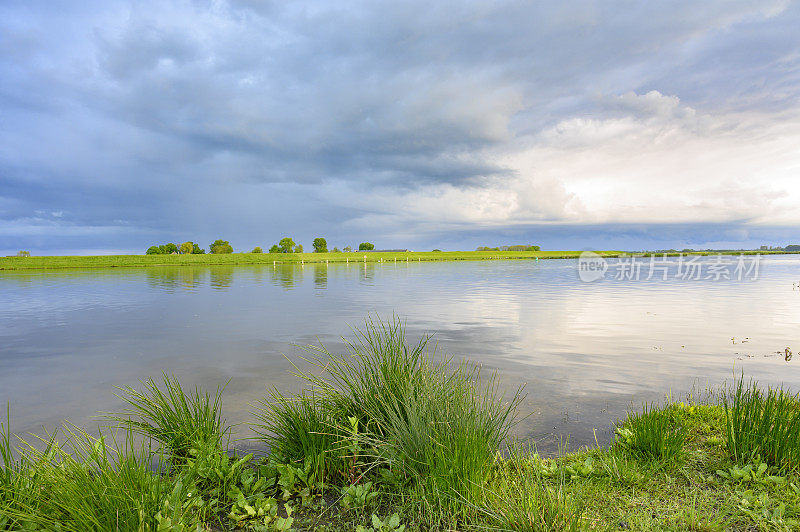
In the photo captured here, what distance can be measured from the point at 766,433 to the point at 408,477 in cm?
363

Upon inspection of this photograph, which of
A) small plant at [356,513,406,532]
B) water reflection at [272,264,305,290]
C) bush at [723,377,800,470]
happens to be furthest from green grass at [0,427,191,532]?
water reflection at [272,264,305,290]

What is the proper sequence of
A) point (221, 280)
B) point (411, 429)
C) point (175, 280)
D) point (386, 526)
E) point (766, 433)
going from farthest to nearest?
point (175, 280) < point (221, 280) < point (766, 433) < point (411, 429) < point (386, 526)

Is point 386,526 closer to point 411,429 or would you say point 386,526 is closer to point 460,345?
point 411,429

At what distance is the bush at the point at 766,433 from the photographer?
13.4 ft

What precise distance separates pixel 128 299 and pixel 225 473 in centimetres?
2366

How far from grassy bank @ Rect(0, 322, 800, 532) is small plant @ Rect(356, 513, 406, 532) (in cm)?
1

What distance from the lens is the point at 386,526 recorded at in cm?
319

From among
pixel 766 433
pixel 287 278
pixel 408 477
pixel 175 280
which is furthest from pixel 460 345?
pixel 175 280

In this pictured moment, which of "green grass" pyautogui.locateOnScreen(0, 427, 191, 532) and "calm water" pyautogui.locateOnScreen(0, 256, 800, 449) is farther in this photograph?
"calm water" pyautogui.locateOnScreen(0, 256, 800, 449)

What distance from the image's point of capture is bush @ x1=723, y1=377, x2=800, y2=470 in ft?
13.4

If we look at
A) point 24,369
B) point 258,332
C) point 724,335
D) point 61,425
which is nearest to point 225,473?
point 61,425

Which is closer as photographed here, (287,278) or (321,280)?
(321,280)

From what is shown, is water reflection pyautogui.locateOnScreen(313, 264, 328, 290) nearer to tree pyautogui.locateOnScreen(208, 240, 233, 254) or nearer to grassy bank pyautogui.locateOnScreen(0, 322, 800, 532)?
grassy bank pyautogui.locateOnScreen(0, 322, 800, 532)

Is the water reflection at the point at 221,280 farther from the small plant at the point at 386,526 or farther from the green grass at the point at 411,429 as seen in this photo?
the small plant at the point at 386,526
